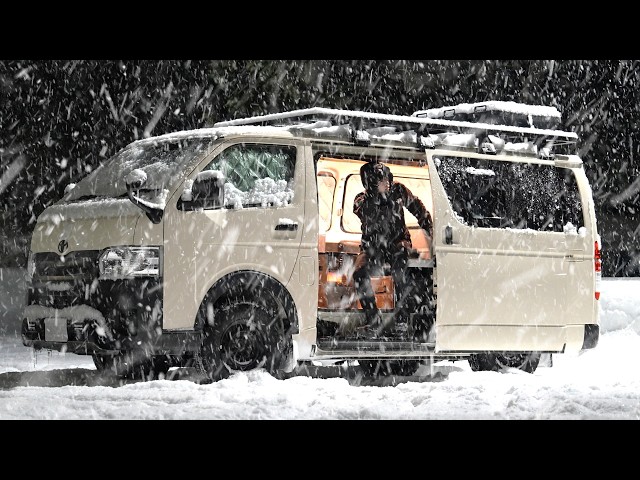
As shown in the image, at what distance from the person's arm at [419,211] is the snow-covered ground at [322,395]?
1348 mm

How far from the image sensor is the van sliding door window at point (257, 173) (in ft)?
31.9

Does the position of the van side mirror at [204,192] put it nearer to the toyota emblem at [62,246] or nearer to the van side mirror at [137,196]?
the van side mirror at [137,196]

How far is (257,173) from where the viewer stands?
32.6 ft

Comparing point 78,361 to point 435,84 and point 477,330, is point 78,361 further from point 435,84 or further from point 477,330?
point 435,84

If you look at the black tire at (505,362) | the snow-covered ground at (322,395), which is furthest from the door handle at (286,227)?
→ the black tire at (505,362)

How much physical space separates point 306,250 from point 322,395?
1218mm

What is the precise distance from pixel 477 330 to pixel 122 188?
131 inches

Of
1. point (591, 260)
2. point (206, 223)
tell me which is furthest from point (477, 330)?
point (206, 223)

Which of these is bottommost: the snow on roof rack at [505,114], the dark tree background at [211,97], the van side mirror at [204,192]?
the van side mirror at [204,192]

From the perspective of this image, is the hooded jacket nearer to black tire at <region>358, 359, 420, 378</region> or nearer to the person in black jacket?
the person in black jacket

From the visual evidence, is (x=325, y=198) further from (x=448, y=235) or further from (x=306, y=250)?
(x=306, y=250)

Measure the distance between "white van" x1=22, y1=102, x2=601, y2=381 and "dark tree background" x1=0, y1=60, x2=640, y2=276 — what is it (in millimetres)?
6203

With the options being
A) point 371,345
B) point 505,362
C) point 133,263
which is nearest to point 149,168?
point 133,263

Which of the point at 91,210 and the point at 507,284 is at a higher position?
the point at 91,210
